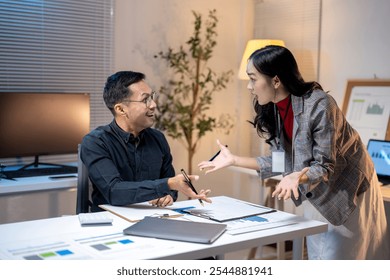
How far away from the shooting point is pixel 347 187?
2.30 metres

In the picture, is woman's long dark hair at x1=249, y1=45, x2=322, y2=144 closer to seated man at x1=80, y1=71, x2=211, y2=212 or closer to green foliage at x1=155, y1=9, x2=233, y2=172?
seated man at x1=80, y1=71, x2=211, y2=212

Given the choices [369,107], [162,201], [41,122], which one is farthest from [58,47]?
[369,107]

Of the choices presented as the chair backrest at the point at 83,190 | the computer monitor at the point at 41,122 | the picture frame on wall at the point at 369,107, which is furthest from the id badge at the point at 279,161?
the computer monitor at the point at 41,122

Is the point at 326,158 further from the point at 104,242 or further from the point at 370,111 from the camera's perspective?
the point at 370,111

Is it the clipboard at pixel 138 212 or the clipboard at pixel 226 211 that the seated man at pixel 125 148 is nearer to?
the clipboard at pixel 138 212

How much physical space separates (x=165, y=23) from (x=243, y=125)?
Answer: 1.26 meters

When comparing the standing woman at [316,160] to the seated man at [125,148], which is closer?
the standing woman at [316,160]

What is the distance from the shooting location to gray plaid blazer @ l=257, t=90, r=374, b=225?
2100 millimetres

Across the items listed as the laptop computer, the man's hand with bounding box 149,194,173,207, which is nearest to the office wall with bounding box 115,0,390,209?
the laptop computer

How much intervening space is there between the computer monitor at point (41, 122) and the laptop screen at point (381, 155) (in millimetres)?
2031

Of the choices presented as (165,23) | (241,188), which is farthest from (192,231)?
(241,188)

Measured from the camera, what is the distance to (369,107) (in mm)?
3812

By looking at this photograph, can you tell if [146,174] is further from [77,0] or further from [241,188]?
[241,188]

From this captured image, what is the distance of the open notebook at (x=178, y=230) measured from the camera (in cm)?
176
